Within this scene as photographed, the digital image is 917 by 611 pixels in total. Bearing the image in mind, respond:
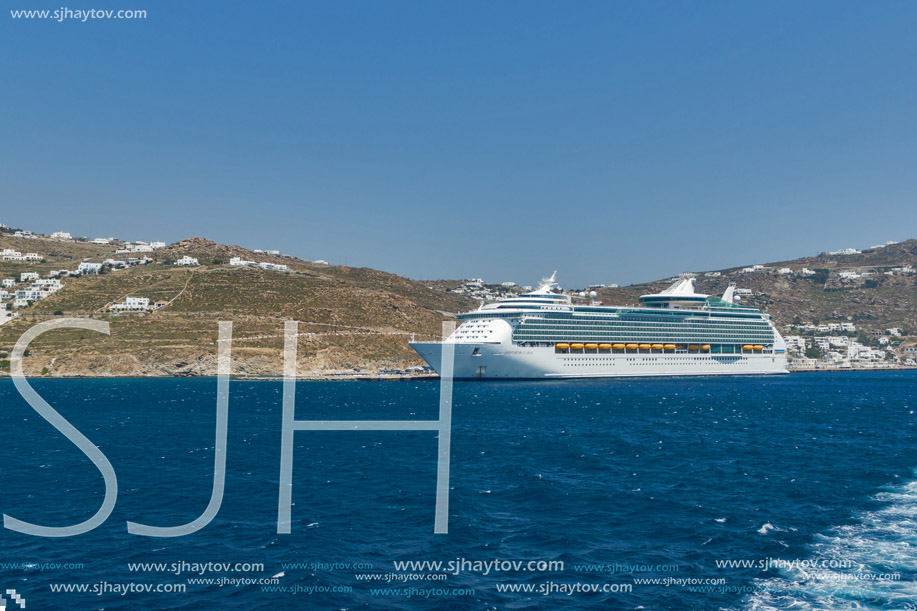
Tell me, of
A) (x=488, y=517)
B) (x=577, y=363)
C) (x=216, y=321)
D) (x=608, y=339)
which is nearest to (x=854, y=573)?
→ (x=488, y=517)

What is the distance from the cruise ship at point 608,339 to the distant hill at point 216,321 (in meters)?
29.2

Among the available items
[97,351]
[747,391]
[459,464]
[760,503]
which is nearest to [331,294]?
[97,351]

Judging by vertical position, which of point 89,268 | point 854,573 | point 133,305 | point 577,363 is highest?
point 89,268

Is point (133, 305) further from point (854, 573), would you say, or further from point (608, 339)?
point (854, 573)

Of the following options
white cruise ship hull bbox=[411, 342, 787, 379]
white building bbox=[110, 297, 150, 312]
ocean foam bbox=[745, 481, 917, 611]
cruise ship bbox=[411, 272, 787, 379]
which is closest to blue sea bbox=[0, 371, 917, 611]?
ocean foam bbox=[745, 481, 917, 611]

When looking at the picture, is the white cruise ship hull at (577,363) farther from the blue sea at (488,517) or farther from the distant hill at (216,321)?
the blue sea at (488,517)

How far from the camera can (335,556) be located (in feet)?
79.9

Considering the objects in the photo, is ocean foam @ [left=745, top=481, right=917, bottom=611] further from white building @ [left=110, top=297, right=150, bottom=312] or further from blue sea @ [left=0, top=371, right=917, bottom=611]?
white building @ [left=110, top=297, right=150, bottom=312]

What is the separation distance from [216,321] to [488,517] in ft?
404

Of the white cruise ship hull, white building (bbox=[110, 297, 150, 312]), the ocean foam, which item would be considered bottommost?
the ocean foam

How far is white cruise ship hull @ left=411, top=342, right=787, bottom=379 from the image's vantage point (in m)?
107

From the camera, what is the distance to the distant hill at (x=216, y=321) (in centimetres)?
12600

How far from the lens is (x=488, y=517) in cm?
2961

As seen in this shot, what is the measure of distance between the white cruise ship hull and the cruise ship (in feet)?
→ 0.55
